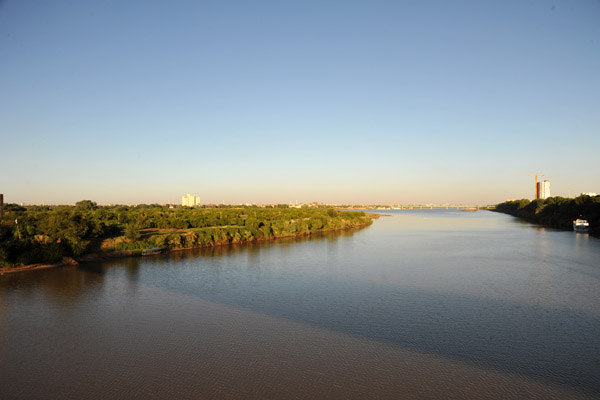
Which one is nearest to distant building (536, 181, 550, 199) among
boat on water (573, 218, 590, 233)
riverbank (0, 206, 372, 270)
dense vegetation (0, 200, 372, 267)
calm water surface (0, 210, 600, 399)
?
boat on water (573, 218, 590, 233)

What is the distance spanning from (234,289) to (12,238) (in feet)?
47.4

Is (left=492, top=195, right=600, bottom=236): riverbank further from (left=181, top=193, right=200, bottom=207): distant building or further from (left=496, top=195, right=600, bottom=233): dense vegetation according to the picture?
(left=181, top=193, right=200, bottom=207): distant building

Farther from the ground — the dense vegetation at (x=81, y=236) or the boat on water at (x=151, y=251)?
the dense vegetation at (x=81, y=236)

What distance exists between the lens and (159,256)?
2552 centimetres

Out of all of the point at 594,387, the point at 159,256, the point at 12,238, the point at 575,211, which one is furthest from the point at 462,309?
the point at 575,211

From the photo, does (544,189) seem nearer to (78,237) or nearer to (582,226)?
(582,226)

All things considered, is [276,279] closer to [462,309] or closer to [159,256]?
[462,309]

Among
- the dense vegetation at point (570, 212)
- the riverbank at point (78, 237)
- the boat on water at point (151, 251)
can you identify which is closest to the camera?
the riverbank at point (78, 237)

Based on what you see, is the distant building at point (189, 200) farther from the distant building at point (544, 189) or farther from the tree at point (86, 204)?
the distant building at point (544, 189)

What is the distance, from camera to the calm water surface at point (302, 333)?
8.00m

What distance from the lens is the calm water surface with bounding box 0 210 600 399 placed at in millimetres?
7999

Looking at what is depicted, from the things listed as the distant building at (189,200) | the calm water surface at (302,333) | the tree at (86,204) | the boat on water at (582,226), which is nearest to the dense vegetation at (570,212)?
the boat on water at (582,226)

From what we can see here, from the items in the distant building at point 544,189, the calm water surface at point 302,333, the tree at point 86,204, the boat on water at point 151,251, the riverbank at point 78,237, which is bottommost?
the calm water surface at point 302,333

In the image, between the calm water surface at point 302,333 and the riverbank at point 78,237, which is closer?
the calm water surface at point 302,333
